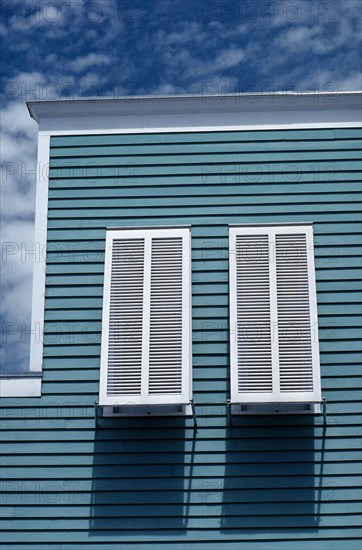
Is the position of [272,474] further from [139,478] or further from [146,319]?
[146,319]

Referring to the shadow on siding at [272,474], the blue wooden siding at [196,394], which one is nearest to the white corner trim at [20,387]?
the blue wooden siding at [196,394]

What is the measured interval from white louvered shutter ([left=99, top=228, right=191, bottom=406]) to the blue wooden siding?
0.29 m

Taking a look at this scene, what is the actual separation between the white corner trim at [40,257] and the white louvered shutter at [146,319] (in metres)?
0.72

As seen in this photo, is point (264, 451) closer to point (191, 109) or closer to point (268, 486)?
point (268, 486)

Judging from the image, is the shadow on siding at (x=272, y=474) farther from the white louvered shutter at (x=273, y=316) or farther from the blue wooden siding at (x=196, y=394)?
the white louvered shutter at (x=273, y=316)

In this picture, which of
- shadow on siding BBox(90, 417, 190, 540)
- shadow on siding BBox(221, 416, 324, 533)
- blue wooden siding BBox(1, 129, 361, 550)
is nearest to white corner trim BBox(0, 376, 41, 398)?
blue wooden siding BBox(1, 129, 361, 550)

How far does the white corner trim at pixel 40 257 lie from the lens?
780 cm

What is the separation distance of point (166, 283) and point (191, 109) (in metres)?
2.00

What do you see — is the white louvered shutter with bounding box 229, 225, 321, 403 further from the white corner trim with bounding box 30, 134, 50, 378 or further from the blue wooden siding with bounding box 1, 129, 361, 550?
the white corner trim with bounding box 30, 134, 50, 378

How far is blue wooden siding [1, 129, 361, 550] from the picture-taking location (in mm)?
7211

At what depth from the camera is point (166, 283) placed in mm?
7672

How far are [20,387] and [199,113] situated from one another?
334cm

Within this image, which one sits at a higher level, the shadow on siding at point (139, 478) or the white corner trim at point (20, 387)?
the white corner trim at point (20, 387)

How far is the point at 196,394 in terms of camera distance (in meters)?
7.55
